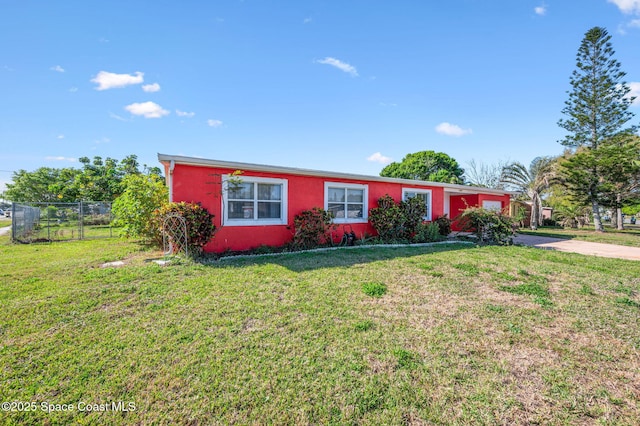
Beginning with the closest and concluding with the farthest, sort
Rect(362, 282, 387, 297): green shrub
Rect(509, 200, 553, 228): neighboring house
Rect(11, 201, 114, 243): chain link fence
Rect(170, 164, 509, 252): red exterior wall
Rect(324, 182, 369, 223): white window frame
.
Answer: Rect(362, 282, 387, 297): green shrub, Rect(170, 164, 509, 252): red exterior wall, Rect(324, 182, 369, 223): white window frame, Rect(11, 201, 114, 243): chain link fence, Rect(509, 200, 553, 228): neighboring house

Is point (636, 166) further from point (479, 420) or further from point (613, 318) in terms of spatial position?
point (479, 420)

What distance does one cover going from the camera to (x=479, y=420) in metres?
1.97

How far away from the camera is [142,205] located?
7.78 m

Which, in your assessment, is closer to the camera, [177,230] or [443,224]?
[177,230]

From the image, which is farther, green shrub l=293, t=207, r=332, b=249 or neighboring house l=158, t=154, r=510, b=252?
green shrub l=293, t=207, r=332, b=249

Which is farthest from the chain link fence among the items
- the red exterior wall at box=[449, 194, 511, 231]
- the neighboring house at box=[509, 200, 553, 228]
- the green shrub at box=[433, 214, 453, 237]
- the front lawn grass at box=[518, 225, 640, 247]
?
the neighboring house at box=[509, 200, 553, 228]

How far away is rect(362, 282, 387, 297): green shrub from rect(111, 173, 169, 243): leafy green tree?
6.16m

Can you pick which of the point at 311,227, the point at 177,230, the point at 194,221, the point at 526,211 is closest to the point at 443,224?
the point at 311,227

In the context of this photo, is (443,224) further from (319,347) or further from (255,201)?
(319,347)

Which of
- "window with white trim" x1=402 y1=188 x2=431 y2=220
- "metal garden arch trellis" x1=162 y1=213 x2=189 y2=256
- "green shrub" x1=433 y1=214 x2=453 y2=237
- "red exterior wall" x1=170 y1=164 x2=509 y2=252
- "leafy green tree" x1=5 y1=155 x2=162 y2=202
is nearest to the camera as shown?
"metal garden arch trellis" x1=162 y1=213 x2=189 y2=256

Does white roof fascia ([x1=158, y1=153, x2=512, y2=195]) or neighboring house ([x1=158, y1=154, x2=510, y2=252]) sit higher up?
white roof fascia ([x1=158, y1=153, x2=512, y2=195])

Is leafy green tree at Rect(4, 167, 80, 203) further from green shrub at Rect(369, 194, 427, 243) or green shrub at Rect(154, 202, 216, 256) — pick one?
green shrub at Rect(369, 194, 427, 243)

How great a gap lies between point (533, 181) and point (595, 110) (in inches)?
232

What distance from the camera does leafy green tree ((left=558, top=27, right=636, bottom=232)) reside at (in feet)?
58.5
